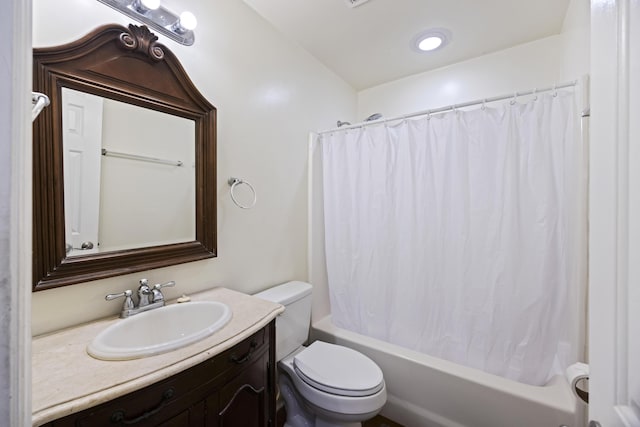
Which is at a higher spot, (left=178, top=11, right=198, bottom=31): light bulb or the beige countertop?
(left=178, top=11, right=198, bottom=31): light bulb

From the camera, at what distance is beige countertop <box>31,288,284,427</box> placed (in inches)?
24.5

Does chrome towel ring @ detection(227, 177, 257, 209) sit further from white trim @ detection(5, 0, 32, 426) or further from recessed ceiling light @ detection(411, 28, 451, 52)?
recessed ceiling light @ detection(411, 28, 451, 52)

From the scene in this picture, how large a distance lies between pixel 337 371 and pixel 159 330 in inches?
34.9

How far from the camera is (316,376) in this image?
139 cm

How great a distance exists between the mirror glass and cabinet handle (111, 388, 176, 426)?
619 millimetres

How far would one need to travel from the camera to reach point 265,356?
3.73 feet

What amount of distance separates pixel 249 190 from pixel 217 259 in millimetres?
449

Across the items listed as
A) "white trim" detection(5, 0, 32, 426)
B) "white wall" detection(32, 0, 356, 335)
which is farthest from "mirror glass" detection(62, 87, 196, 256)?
"white trim" detection(5, 0, 32, 426)

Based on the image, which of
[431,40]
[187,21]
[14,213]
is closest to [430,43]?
[431,40]

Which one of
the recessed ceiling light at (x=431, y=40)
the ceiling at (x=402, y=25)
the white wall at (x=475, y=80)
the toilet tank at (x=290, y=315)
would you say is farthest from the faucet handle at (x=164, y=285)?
the recessed ceiling light at (x=431, y=40)

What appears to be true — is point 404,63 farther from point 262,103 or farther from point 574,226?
point 574,226

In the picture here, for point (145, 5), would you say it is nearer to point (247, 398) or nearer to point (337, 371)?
point (247, 398)

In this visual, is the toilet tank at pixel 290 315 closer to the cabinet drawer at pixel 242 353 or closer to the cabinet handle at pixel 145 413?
the cabinet drawer at pixel 242 353

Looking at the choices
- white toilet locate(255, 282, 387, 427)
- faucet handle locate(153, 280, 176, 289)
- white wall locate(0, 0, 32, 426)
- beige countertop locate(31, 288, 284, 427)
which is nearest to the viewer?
white wall locate(0, 0, 32, 426)
